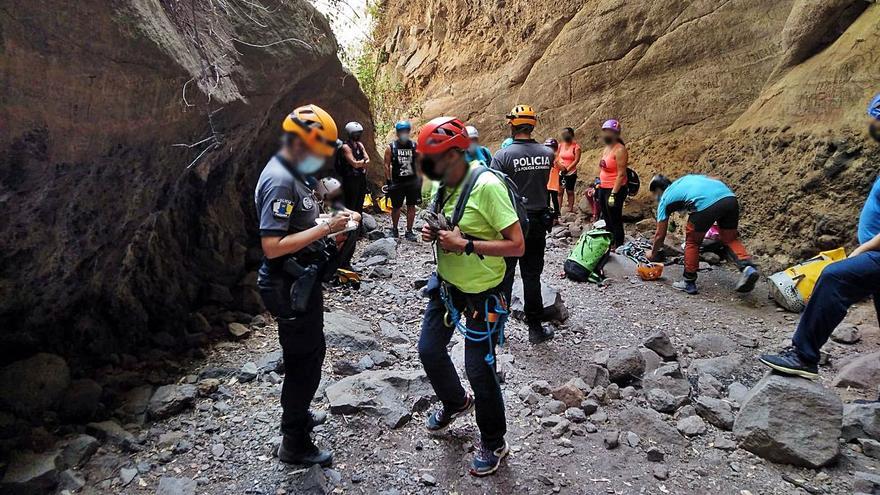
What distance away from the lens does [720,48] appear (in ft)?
32.8

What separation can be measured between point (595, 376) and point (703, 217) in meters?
3.25

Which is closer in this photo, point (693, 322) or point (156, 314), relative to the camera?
point (156, 314)

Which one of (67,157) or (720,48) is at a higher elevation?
A: (720,48)

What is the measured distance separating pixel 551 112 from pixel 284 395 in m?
11.0

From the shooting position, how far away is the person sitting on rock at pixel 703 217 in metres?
6.48

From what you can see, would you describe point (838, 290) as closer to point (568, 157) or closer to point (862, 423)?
point (862, 423)

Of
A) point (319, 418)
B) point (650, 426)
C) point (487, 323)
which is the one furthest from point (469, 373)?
point (650, 426)

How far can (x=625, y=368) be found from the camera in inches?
178

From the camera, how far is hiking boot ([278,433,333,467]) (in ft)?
10.6

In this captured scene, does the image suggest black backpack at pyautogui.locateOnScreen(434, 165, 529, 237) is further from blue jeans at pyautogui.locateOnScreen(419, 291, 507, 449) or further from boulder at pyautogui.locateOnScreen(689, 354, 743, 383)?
boulder at pyautogui.locateOnScreen(689, 354, 743, 383)

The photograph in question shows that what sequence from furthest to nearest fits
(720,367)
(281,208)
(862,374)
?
(720,367), (862,374), (281,208)

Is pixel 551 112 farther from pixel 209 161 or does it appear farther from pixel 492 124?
pixel 209 161

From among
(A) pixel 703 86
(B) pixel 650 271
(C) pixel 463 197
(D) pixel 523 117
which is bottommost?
(B) pixel 650 271

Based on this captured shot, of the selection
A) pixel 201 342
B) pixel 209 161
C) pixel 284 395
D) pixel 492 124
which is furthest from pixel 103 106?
pixel 492 124
